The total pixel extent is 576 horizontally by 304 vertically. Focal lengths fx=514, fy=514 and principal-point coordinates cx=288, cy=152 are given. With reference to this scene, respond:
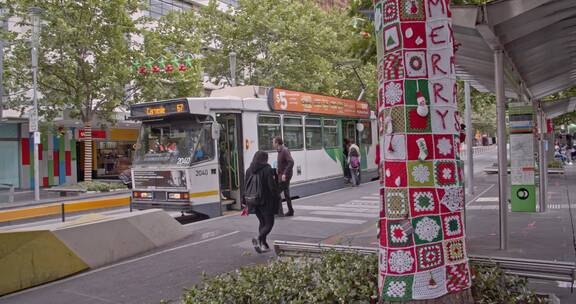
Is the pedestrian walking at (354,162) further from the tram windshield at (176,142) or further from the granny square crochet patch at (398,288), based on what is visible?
the granny square crochet patch at (398,288)

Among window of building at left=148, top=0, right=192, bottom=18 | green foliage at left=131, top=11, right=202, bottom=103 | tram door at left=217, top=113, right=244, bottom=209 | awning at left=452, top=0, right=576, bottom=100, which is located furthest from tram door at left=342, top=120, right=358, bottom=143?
window of building at left=148, top=0, right=192, bottom=18

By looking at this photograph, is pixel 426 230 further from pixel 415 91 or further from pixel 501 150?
pixel 501 150

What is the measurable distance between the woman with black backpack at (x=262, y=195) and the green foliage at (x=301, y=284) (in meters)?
3.28

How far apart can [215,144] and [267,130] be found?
2529 mm

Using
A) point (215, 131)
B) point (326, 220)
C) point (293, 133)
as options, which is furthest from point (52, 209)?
point (326, 220)

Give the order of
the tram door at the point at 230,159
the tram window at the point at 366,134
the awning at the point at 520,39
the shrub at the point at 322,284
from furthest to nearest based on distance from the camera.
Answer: the tram window at the point at 366,134 → the tram door at the point at 230,159 → the awning at the point at 520,39 → the shrub at the point at 322,284

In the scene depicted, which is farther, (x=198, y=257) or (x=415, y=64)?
(x=198, y=257)

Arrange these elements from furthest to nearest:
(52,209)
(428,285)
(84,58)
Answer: (84,58) < (52,209) < (428,285)

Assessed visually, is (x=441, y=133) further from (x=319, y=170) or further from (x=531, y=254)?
(x=319, y=170)

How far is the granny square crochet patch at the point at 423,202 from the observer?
354cm

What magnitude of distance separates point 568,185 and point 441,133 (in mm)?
16995

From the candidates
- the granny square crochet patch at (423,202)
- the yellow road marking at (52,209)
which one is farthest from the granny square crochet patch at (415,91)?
the yellow road marking at (52,209)

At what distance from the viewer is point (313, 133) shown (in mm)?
16891

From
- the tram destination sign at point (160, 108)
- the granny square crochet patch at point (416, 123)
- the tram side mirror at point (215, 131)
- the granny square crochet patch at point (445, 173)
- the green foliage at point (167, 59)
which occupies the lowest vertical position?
the granny square crochet patch at point (445, 173)
